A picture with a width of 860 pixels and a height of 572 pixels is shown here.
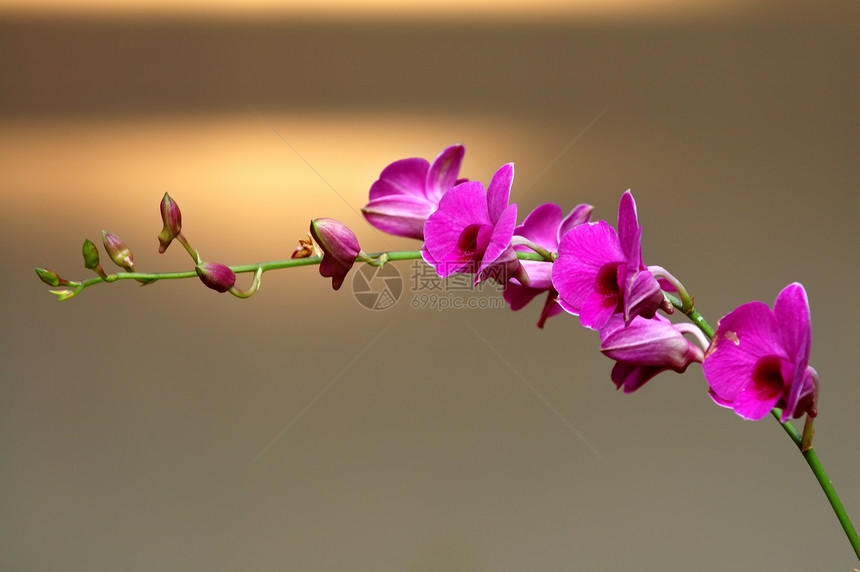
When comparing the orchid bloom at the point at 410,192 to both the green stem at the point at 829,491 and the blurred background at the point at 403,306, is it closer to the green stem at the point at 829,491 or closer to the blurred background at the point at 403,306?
the green stem at the point at 829,491

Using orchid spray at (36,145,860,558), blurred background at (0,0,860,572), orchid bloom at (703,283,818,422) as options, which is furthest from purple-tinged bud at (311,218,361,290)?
blurred background at (0,0,860,572)

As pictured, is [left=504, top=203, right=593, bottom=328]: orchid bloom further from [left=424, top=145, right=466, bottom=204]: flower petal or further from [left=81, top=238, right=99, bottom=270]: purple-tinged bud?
[left=81, top=238, right=99, bottom=270]: purple-tinged bud

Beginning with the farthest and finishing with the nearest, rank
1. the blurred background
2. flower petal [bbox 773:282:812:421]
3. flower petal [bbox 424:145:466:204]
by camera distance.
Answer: the blurred background < flower petal [bbox 424:145:466:204] < flower petal [bbox 773:282:812:421]

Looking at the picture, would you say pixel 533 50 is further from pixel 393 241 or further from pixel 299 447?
pixel 299 447

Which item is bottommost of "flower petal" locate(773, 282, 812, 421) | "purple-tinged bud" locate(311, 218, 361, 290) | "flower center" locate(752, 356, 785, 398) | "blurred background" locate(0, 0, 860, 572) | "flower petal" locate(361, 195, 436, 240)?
"blurred background" locate(0, 0, 860, 572)

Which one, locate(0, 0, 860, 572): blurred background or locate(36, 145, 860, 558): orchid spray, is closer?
locate(36, 145, 860, 558): orchid spray

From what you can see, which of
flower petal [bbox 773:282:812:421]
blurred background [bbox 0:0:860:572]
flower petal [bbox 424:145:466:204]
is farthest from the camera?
blurred background [bbox 0:0:860:572]

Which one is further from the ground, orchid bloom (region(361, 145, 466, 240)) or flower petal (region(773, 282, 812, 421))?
flower petal (region(773, 282, 812, 421))

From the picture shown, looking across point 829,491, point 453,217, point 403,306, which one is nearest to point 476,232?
point 453,217
